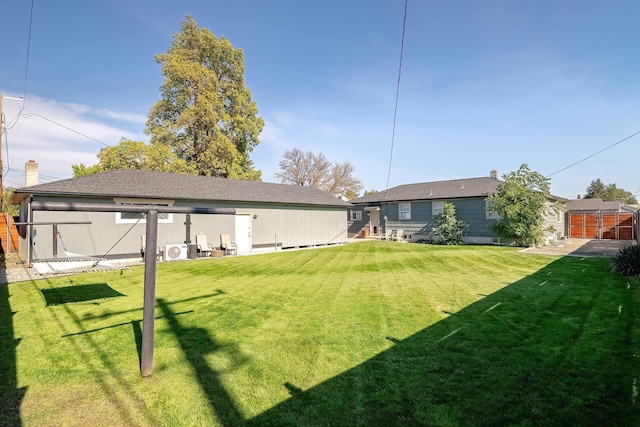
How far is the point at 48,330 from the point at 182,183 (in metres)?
11.7

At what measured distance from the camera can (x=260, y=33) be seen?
15453mm

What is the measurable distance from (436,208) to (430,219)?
0.86 metres

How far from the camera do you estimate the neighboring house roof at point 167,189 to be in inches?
472

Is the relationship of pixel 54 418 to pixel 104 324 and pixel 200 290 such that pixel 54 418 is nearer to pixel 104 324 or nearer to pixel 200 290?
pixel 104 324

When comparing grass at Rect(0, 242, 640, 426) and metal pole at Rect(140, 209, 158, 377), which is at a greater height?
metal pole at Rect(140, 209, 158, 377)

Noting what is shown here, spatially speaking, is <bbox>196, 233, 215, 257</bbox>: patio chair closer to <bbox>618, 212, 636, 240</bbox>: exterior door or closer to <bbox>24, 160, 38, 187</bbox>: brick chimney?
<bbox>24, 160, 38, 187</bbox>: brick chimney

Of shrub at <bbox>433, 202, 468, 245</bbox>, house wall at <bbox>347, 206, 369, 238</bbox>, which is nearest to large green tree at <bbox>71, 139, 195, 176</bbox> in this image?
house wall at <bbox>347, 206, 369, 238</bbox>

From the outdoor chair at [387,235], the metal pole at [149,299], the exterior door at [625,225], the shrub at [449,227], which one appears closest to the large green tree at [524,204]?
the shrub at [449,227]

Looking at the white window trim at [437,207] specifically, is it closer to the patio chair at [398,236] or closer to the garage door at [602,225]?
the patio chair at [398,236]

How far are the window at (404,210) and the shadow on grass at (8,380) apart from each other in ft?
70.1

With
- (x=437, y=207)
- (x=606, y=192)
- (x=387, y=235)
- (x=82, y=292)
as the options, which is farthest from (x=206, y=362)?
(x=606, y=192)

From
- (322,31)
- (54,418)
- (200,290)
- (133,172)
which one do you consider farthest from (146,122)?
(54,418)

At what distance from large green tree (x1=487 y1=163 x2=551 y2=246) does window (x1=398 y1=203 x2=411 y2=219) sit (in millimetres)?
6540

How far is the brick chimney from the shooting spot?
15.3 meters
